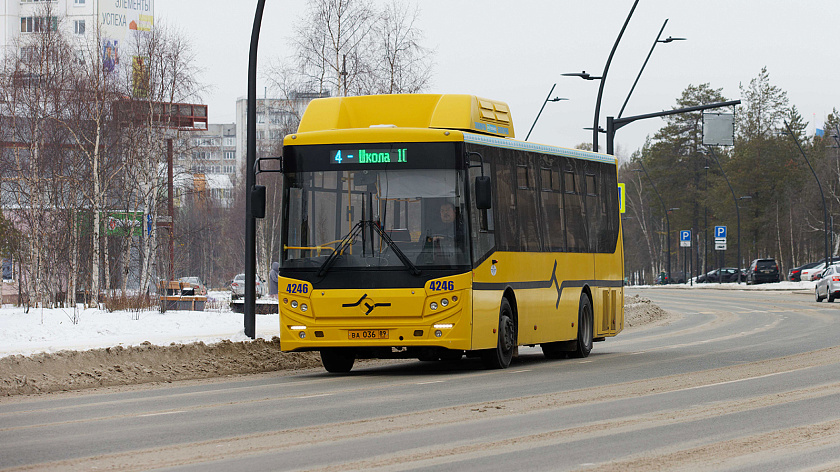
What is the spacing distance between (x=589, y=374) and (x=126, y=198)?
34.6 metres

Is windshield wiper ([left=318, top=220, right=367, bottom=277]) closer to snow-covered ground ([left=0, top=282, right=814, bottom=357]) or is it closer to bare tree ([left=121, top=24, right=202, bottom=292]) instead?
snow-covered ground ([left=0, top=282, right=814, bottom=357])

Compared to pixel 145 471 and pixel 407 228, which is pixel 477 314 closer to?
pixel 407 228

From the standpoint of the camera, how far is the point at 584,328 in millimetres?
21641

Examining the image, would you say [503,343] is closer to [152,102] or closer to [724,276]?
[152,102]

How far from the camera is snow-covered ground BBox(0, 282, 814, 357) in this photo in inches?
777

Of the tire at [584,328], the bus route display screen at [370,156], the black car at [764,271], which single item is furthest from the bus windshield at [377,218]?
the black car at [764,271]

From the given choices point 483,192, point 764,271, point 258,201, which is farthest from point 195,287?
point 483,192

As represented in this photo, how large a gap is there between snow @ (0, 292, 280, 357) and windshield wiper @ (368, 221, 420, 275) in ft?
15.4

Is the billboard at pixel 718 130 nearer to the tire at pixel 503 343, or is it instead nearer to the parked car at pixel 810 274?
the tire at pixel 503 343

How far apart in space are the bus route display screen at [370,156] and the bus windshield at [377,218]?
11 cm

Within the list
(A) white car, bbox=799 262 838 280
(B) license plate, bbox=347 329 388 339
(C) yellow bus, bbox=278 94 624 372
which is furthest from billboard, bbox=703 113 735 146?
(A) white car, bbox=799 262 838 280

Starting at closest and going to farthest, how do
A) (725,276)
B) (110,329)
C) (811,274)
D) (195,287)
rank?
(110,329), (195,287), (811,274), (725,276)

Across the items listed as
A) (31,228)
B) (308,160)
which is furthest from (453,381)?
(31,228)

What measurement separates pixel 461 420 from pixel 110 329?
1240 centimetres
